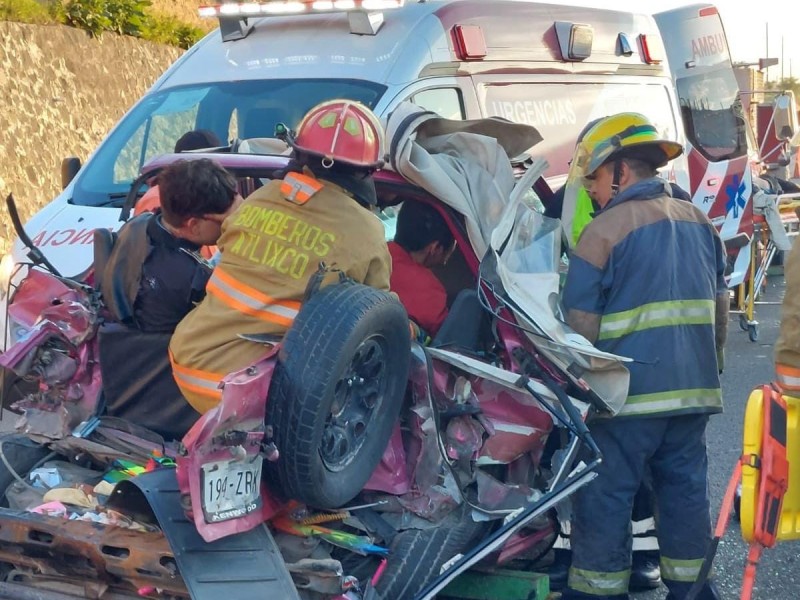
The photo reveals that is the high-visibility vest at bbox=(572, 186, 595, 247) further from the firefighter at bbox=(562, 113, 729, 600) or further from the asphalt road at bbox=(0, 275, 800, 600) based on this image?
the asphalt road at bbox=(0, 275, 800, 600)

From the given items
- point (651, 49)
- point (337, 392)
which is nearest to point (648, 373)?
point (337, 392)

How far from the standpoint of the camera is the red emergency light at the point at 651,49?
8039 mm

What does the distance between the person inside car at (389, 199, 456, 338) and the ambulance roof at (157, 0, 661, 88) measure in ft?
5.50

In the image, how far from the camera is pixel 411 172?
3.88 m

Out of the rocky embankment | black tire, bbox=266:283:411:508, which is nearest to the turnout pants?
black tire, bbox=266:283:411:508

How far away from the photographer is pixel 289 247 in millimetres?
3354

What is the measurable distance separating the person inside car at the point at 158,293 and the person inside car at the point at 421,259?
2.62 feet

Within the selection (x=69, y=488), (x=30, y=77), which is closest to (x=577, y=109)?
(x=69, y=488)

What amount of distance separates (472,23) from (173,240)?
10.7 ft

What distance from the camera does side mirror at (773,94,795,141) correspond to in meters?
11.7

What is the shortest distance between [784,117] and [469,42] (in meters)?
6.85

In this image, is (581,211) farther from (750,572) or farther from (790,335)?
(750,572)

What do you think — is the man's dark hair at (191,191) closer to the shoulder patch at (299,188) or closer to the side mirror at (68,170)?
the shoulder patch at (299,188)

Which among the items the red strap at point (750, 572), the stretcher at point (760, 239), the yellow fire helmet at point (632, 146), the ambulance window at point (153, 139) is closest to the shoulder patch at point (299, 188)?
the yellow fire helmet at point (632, 146)
